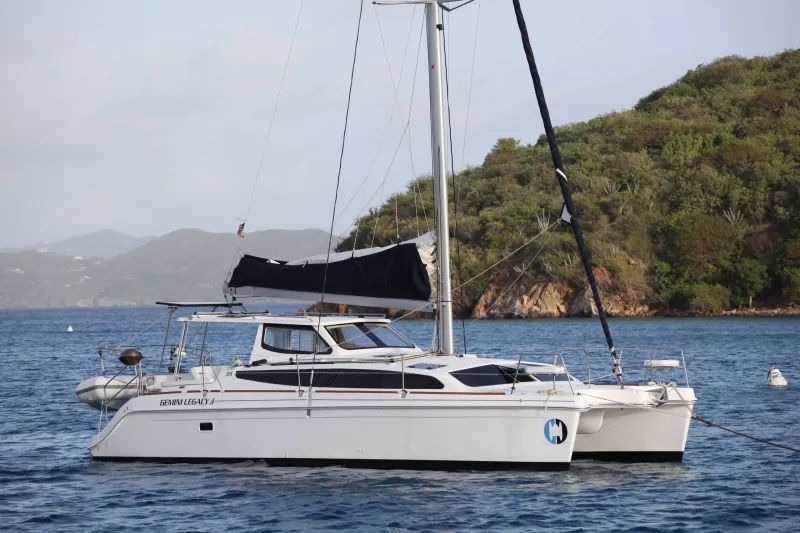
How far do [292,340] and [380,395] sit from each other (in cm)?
271

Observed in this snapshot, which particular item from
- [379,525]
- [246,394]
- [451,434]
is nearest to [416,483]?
[451,434]

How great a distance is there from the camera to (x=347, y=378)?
56.6ft

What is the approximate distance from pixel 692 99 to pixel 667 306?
33.8 meters

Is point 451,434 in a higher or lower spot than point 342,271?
lower

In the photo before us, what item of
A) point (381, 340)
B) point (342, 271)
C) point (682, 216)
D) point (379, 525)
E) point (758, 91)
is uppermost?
point (758, 91)

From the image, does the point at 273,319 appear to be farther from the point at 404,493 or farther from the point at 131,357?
the point at 404,493

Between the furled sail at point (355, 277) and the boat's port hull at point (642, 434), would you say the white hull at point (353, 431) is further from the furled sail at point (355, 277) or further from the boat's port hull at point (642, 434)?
the furled sail at point (355, 277)

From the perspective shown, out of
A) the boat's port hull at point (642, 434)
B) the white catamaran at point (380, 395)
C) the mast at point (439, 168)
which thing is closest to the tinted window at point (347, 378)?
the white catamaran at point (380, 395)

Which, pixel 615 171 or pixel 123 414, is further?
pixel 615 171

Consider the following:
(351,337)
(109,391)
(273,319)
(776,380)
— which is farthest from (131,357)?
(776,380)

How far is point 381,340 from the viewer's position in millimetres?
19125

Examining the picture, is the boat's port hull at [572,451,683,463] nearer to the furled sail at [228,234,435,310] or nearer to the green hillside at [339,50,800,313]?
the furled sail at [228,234,435,310]

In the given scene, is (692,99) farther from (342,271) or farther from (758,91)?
(342,271)

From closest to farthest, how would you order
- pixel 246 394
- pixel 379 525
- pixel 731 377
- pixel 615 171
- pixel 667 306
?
pixel 379 525 < pixel 246 394 < pixel 731 377 < pixel 667 306 < pixel 615 171
